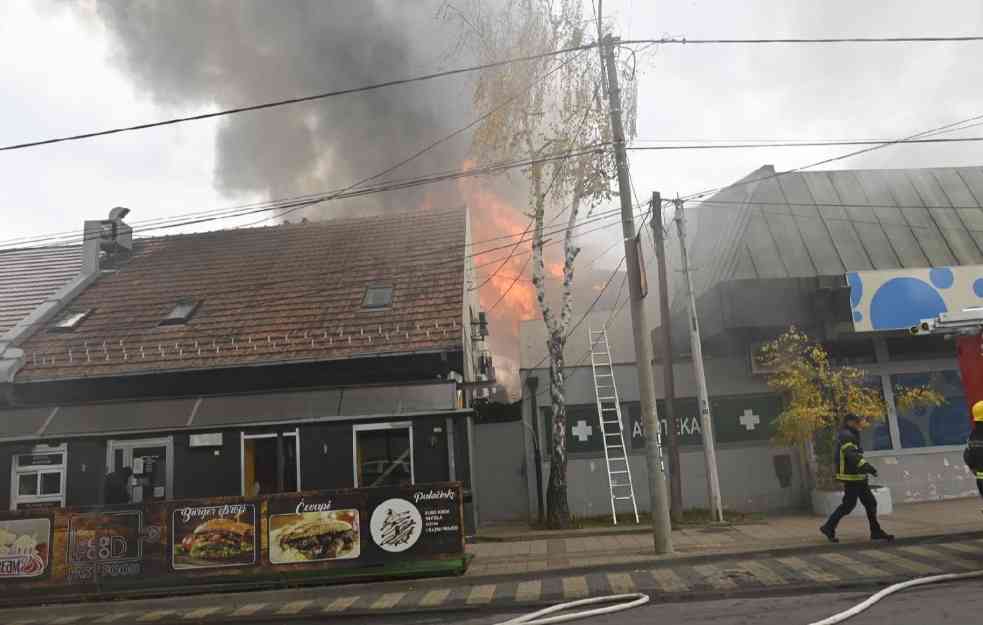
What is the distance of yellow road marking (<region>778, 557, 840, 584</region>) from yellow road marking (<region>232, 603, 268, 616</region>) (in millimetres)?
5783

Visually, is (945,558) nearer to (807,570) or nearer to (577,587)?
(807,570)

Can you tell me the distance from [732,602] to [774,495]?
7.89 metres

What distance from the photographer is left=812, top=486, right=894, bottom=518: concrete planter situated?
12.0 meters

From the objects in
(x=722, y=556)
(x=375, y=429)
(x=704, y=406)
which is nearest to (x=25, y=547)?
(x=375, y=429)

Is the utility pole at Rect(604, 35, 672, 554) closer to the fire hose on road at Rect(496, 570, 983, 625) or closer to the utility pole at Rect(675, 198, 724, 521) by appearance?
the fire hose on road at Rect(496, 570, 983, 625)

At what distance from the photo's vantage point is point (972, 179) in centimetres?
1567

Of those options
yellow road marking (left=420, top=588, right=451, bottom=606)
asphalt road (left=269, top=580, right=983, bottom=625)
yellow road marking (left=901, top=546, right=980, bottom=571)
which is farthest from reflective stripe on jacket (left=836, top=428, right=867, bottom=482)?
yellow road marking (left=420, top=588, right=451, bottom=606)

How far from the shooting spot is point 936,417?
1397 cm

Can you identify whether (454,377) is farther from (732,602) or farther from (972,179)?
(972,179)

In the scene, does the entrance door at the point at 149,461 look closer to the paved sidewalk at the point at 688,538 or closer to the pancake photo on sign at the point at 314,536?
the pancake photo on sign at the point at 314,536

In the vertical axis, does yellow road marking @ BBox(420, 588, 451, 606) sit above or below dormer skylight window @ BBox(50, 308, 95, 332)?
below

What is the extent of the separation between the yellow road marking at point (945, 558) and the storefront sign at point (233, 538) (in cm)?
519

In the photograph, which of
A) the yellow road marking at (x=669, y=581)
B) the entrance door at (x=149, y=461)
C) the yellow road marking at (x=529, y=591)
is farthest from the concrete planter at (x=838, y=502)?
the entrance door at (x=149, y=461)

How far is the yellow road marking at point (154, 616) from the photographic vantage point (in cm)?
800
